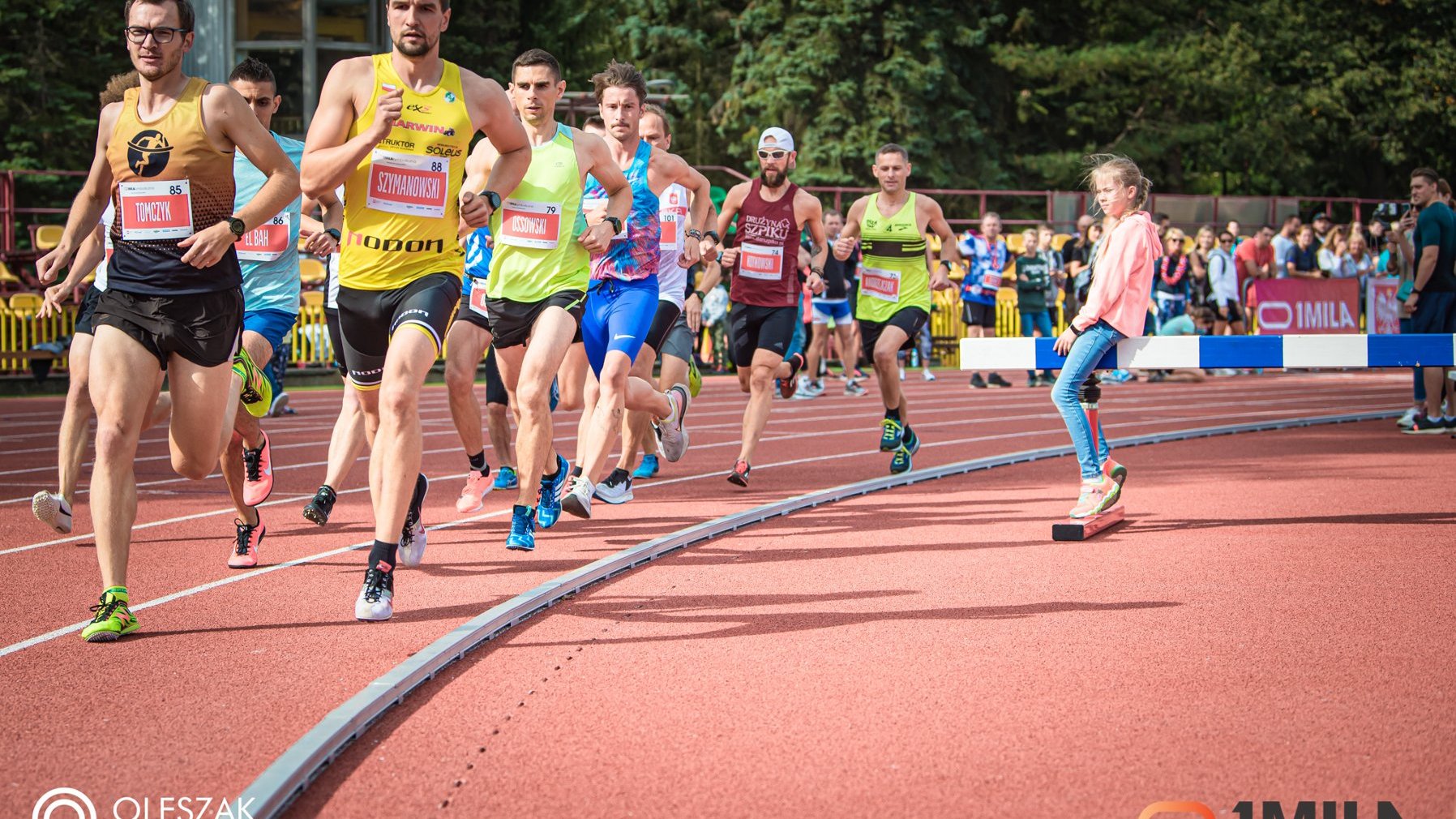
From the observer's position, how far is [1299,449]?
523 inches

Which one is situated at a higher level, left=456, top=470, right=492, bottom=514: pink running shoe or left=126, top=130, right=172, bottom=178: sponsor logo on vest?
left=126, top=130, right=172, bottom=178: sponsor logo on vest

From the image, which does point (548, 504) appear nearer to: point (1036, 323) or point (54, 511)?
point (54, 511)

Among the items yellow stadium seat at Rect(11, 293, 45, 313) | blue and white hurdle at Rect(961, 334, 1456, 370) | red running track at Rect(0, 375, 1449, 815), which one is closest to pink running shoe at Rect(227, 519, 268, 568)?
red running track at Rect(0, 375, 1449, 815)

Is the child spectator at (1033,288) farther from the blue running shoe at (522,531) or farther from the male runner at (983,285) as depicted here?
the blue running shoe at (522,531)

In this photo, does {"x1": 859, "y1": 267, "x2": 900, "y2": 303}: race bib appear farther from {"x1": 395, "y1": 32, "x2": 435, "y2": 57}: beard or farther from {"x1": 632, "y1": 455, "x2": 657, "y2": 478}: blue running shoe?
{"x1": 395, "y1": 32, "x2": 435, "y2": 57}: beard

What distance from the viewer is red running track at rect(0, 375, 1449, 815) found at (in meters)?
4.39

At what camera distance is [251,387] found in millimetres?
7895

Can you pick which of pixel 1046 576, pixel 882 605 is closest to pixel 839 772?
pixel 882 605

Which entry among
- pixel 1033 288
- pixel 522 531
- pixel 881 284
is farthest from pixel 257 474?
pixel 1033 288

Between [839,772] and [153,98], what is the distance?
376 centimetres

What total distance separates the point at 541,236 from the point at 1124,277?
9.89 ft

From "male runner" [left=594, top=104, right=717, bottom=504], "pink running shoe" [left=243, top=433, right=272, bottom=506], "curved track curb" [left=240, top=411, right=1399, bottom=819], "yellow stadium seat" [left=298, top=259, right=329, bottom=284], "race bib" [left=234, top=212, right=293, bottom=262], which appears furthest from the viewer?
"yellow stadium seat" [left=298, top=259, right=329, bottom=284]

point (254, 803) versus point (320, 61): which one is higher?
point (320, 61)

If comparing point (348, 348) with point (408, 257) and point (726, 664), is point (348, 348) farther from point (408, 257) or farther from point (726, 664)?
point (726, 664)
